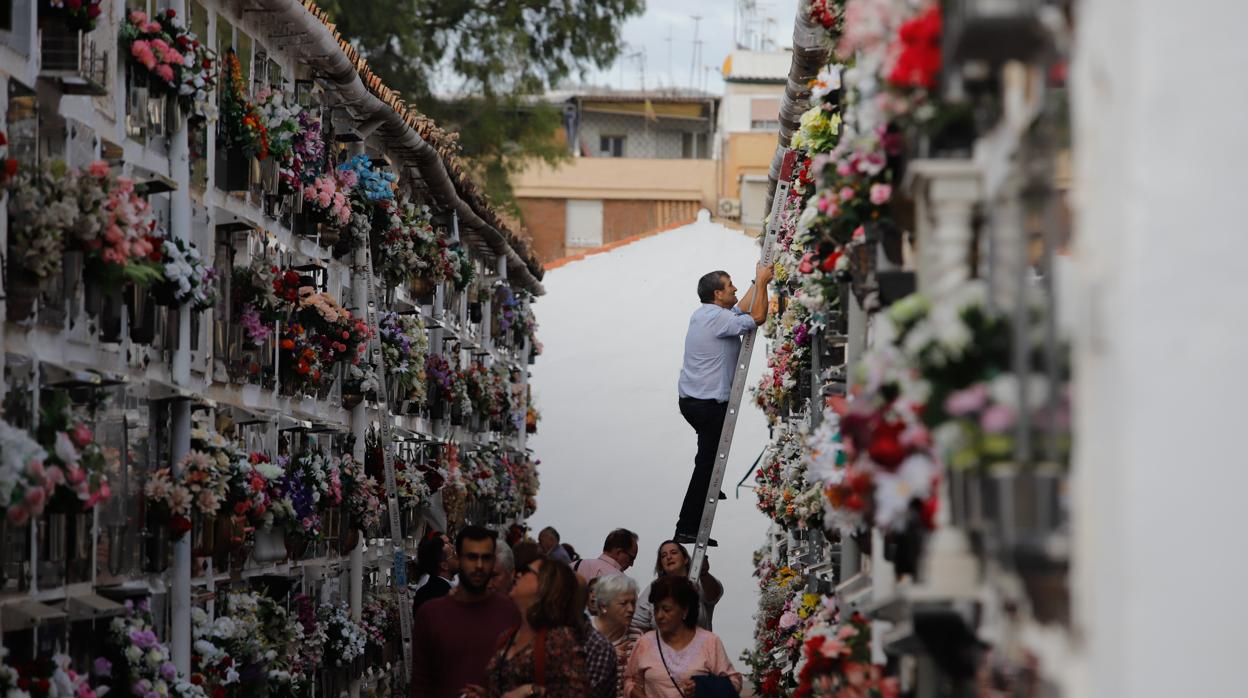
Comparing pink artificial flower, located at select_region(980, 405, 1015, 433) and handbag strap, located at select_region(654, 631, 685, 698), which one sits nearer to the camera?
pink artificial flower, located at select_region(980, 405, 1015, 433)

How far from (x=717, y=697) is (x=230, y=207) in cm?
646

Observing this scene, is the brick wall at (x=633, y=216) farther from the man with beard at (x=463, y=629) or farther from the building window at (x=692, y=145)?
the man with beard at (x=463, y=629)

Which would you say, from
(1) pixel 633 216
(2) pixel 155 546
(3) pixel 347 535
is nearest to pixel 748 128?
(1) pixel 633 216

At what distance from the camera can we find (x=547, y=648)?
1038cm

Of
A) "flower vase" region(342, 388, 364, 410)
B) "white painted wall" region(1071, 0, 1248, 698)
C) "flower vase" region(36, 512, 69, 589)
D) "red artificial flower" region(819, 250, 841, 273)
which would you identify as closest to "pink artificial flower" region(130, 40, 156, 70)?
"flower vase" region(36, 512, 69, 589)

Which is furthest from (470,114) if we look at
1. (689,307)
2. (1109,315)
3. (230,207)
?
(1109,315)

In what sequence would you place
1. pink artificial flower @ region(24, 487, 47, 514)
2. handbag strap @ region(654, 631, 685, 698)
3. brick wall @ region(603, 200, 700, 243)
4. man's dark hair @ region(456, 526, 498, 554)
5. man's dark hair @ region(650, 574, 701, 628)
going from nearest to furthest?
pink artificial flower @ region(24, 487, 47, 514) → man's dark hair @ region(456, 526, 498, 554) → handbag strap @ region(654, 631, 685, 698) → man's dark hair @ region(650, 574, 701, 628) → brick wall @ region(603, 200, 700, 243)

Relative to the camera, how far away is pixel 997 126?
6762 millimetres

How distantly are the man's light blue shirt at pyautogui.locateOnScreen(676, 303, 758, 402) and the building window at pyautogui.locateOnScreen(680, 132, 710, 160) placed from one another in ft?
129

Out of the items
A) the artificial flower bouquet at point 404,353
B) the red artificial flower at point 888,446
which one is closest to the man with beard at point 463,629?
the red artificial flower at point 888,446

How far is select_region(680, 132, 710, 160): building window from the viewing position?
2253 inches

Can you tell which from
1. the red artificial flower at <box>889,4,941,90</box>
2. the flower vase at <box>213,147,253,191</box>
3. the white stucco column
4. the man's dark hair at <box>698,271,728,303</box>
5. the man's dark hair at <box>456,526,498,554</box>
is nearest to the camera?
the red artificial flower at <box>889,4,941,90</box>

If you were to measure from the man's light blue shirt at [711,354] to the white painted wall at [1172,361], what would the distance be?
478 inches

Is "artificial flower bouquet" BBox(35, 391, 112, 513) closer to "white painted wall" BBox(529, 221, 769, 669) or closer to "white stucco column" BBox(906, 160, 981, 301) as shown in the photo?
"white stucco column" BBox(906, 160, 981, 301)
